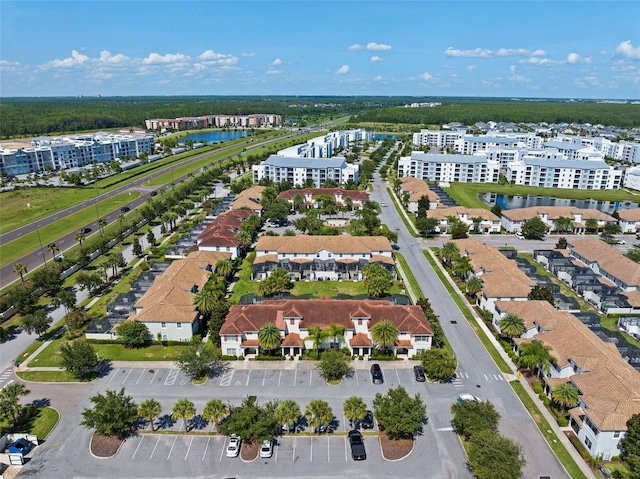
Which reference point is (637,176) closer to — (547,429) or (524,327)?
(524,327)

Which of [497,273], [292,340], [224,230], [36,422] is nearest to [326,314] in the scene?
[292,340]

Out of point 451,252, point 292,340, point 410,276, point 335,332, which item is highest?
point 451,252

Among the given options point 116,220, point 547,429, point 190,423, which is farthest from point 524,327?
point 116,220

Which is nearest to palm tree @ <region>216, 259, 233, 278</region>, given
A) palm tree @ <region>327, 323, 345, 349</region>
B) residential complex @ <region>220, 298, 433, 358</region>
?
residential complex @ <region>220, 298, 433, 358</region>

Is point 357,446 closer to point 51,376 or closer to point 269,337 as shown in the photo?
point 269,337

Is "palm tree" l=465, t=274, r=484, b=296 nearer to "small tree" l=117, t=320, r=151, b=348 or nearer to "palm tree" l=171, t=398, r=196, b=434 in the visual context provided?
"palm tree" l=171, t=398, r=196, b=434

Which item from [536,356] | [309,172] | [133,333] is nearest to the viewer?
[536,356]

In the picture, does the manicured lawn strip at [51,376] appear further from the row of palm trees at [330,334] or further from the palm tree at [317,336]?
the palm tree at [317,336]
